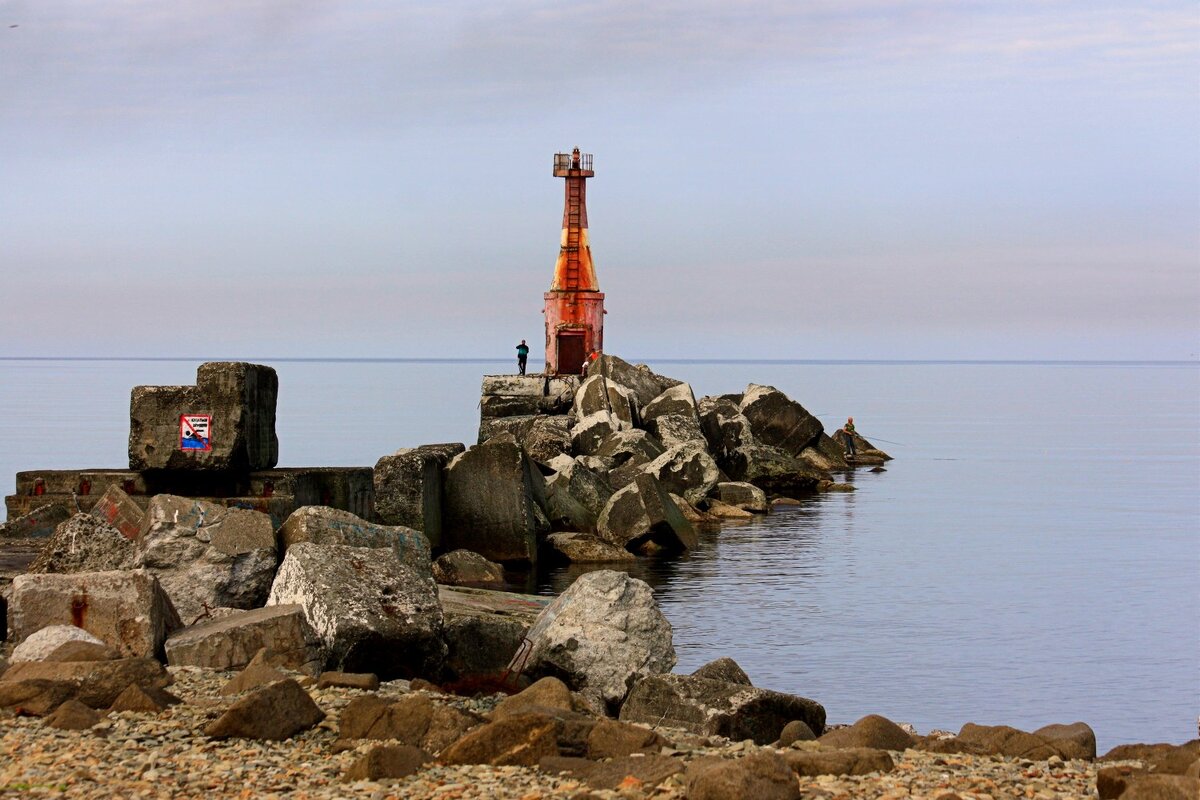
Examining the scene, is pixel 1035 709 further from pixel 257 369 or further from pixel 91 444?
pixel 91 444

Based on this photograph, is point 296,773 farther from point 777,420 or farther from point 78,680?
point 777,420

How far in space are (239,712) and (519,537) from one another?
1219cm

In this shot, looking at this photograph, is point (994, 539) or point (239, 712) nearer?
point (239, 712)

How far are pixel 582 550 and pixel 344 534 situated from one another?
30.9ft

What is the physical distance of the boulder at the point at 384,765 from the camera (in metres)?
6.45

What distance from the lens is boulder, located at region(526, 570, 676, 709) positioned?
10055 millimetres

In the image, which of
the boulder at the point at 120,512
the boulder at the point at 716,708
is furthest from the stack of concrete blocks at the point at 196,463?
the boulder at the point at 716,708

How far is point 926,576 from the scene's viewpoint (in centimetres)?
2048

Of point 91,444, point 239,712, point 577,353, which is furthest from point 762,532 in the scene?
point 91,444

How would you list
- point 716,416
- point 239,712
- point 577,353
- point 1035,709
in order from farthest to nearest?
point 577,353 → point 716,416 → point 1035,709 → point 239,712

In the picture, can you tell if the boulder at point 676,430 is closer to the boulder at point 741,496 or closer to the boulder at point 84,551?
the boulder at point 741,496

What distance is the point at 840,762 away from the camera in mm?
6406

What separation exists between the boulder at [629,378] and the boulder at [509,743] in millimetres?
24702

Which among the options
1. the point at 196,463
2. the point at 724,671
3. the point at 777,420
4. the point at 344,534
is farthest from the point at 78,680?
the point at 777,420
